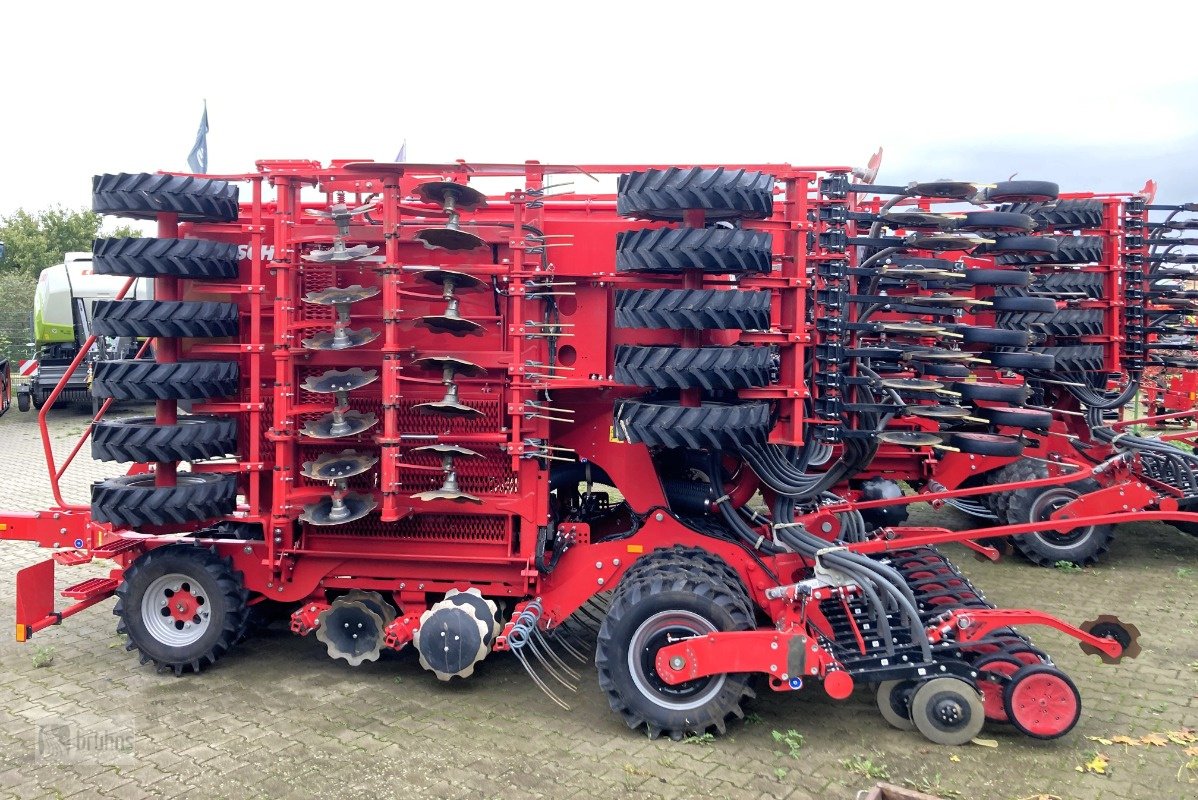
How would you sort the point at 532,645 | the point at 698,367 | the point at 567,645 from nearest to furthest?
the point at 698,367 → the point at 532,645 → the point at 567,645

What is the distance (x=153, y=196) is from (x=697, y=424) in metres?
3.55

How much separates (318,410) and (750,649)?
A: 3012mm

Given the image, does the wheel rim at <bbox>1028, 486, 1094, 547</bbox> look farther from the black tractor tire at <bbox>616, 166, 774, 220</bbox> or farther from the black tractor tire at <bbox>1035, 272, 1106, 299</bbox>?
the black tractor tire at <bbox>616, 166, 774, 220</bbox>

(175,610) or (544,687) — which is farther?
(175,610)

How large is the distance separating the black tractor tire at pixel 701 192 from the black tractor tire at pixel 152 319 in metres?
2.74

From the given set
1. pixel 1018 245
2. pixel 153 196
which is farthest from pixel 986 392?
pixel 153 196

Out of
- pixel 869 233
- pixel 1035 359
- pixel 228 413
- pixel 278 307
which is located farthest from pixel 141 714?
pixel 1035 359

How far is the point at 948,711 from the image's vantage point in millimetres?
4934

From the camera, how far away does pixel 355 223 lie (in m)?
5.91

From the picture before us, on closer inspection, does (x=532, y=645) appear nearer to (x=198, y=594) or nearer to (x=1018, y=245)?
(x=198, y=594)

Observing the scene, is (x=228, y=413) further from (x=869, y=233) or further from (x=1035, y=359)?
(x=1035, y=359)

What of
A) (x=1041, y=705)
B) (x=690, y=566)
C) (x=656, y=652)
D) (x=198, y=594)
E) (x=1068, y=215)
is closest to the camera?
(x=1041, y=705)

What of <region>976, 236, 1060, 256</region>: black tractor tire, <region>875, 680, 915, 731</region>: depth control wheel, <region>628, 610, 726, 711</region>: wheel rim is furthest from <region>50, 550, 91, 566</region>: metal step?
<region>976, 236, 1060, 256</region>: black tractor tire

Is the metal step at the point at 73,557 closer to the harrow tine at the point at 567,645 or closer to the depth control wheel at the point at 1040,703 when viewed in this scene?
the harrow tine at the point at 567,645
